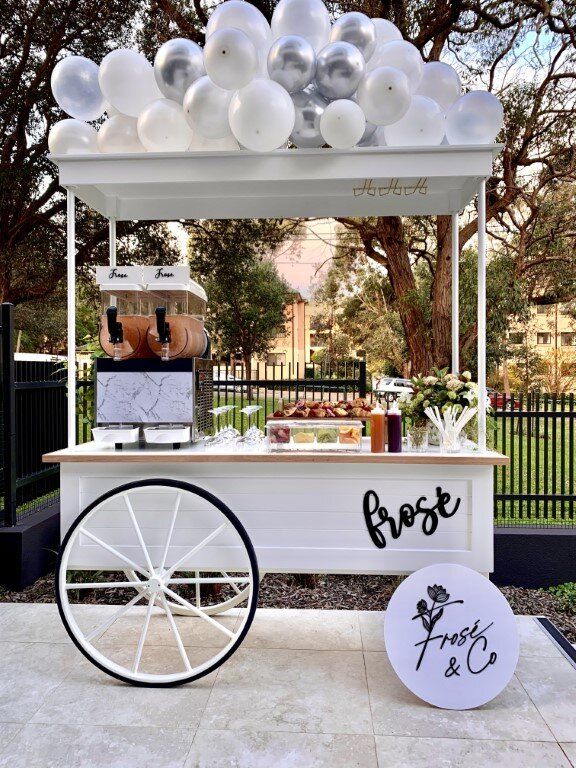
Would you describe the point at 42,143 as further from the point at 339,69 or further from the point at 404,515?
the point at 404,515

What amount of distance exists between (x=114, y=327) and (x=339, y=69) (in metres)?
1.41

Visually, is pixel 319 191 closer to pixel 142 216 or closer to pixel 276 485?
pixel 142 216

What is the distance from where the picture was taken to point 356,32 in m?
2.70

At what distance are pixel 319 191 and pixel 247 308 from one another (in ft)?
29.5

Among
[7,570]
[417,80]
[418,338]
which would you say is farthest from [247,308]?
[417,80]

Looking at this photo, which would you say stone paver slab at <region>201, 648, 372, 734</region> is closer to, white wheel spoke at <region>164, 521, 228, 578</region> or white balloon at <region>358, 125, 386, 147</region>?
white wheel spoke at <region>164, 521, 228, 578</region>

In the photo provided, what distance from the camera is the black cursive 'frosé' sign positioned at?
254 cm

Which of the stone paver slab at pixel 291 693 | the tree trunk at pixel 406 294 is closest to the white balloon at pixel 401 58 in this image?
the stone paver slab at pixel 291 693

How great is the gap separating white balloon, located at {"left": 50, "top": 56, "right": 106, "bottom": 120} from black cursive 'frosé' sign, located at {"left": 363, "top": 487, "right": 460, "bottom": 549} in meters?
2.17

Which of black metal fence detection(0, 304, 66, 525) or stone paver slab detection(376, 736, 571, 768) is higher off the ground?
black metal fence detection(0, 304, 66, 525)

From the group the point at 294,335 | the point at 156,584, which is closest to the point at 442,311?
the point at 156,584

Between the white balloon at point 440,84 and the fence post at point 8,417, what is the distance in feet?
9.32

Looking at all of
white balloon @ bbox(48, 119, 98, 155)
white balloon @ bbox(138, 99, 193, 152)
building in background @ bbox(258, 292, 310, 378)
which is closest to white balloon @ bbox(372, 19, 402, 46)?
white balloon @ bbox(138, 99, 193, 152)

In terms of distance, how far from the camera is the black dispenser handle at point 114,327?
2542 mm
